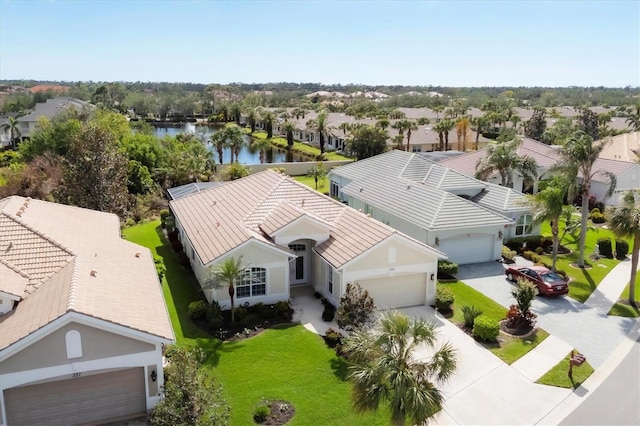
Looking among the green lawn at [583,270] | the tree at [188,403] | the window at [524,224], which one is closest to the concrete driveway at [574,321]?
the green lawn at [583,270]

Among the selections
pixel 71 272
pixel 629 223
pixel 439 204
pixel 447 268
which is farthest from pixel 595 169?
pixel 71 272

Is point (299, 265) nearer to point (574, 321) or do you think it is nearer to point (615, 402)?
point (574, 321)

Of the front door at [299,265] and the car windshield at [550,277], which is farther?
the front door at [299,265]

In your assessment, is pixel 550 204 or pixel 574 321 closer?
pixel 574 321

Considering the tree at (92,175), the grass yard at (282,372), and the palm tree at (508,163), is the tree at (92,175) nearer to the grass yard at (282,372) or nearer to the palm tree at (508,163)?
the grass yard at (282,372)

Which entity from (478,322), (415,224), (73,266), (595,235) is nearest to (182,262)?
(73,266)

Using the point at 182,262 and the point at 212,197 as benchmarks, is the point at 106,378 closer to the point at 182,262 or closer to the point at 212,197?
the point at 182,262
